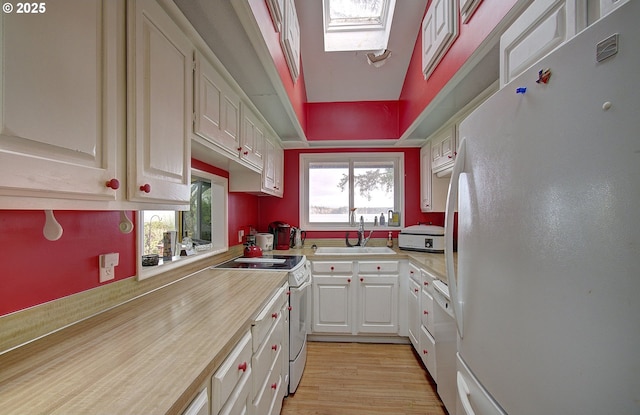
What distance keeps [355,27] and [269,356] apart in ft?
9.57

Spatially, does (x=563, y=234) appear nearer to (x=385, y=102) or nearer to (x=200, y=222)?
(x=200, y=222)

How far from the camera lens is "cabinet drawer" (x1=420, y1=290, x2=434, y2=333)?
6.02ft

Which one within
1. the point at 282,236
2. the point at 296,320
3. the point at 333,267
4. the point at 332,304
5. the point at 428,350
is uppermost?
the point at 282,236

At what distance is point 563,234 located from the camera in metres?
0.53

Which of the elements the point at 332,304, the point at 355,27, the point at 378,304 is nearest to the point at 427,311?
the point at 378,304

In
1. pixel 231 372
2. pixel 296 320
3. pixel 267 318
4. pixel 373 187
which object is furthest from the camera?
pixel 373 187

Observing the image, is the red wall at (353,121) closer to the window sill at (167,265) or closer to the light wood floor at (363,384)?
the window sill at (167,265)

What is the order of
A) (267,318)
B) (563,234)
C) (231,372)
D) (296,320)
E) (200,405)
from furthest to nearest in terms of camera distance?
(296,320) → (267,318) → (231,372) → (200,405) → (563,234)

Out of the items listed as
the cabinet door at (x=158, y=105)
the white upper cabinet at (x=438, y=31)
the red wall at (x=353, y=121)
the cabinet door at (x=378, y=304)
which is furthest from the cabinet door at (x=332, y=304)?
the white upper cabinet at (x=438, y=31)

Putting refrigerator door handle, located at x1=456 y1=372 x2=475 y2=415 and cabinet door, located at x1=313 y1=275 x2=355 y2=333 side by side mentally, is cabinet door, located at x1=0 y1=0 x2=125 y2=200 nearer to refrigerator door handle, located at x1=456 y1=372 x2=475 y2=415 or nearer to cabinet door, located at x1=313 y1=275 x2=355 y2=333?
refrigerator door handle, located at x1=456 y1=372 x2=475 y2=415

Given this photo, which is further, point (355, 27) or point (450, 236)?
point (355, 27)

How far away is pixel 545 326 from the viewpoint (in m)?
0.57

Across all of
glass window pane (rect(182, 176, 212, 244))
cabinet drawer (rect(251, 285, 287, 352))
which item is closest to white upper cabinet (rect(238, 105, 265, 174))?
glass window pane (rect(182, 176, 212, 244))

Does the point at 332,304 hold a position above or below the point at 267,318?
below
